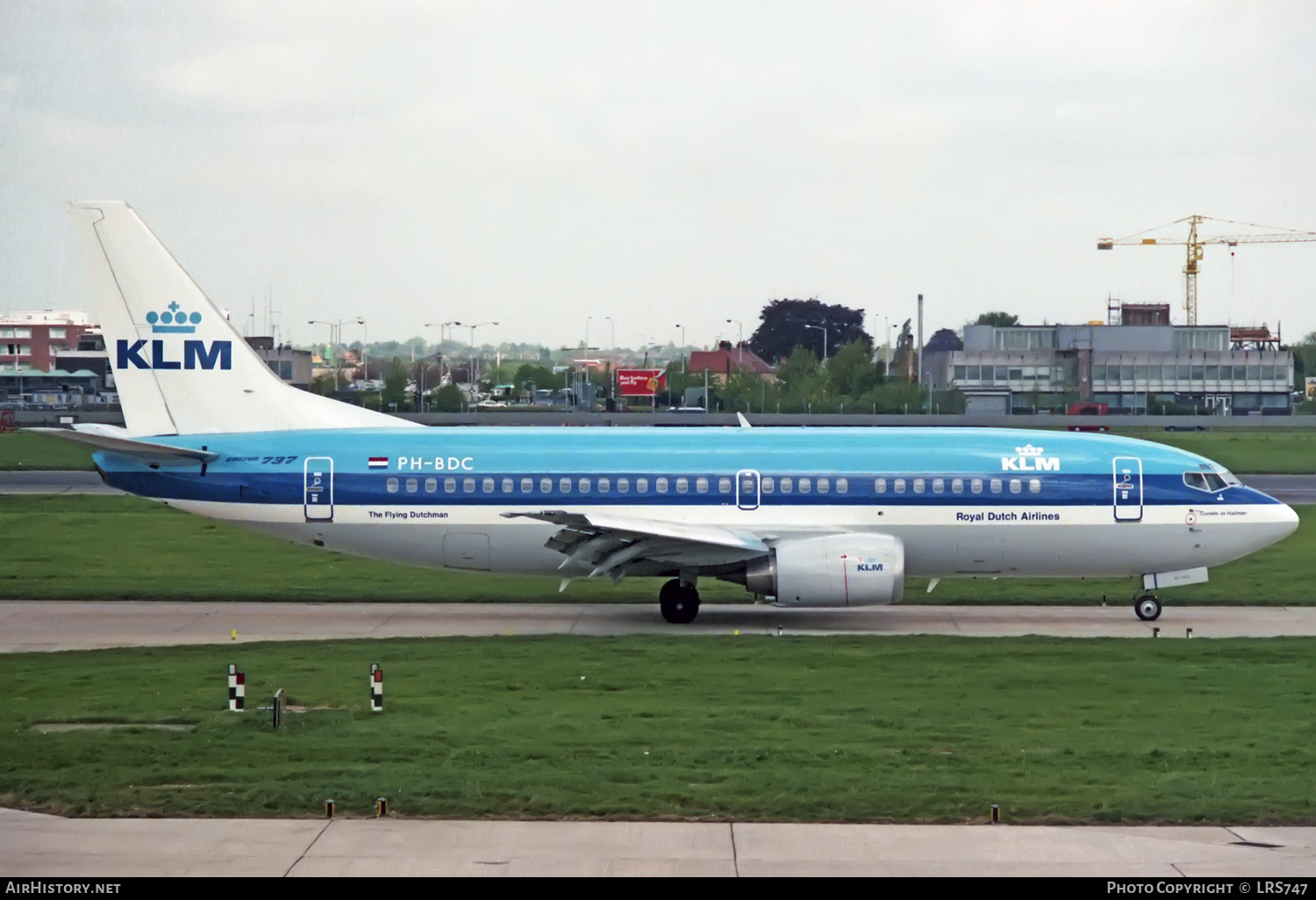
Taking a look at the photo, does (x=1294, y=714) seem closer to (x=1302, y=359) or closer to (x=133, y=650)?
(x=133, y=650)

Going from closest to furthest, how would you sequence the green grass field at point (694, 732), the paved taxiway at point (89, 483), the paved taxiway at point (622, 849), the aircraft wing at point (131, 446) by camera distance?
the paved taxiway at point (622, 849), the green grass field at point (694, 732), the aircraft wing at point (131, 446), the paved taxiway at point (89, 483)

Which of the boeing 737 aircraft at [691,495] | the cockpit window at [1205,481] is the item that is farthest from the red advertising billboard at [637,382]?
the cockpit window at [1205,481]

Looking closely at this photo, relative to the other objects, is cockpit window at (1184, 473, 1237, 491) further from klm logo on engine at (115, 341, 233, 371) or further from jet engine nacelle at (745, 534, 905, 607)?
klm logo on engine at (115, 341, 233, 371)

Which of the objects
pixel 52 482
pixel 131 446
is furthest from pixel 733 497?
pixel 52 482

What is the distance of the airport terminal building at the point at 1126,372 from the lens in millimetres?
133750

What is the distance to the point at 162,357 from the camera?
3288 cm

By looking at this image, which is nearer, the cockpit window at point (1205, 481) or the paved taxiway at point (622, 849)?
the paved taxiway at point (622, 849)

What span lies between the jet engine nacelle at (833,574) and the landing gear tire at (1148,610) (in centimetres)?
535

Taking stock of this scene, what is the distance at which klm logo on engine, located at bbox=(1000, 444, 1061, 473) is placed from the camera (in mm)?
31938

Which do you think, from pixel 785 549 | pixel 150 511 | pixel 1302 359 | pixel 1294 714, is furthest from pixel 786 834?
pixel 1302 359

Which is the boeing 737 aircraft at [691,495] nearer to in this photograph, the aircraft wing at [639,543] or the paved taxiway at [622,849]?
the aircraft wing at [639,543]

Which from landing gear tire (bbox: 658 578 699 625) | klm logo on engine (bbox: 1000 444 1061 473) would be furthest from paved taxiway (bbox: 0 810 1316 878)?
klm logo on engine (bbox: 1000 444 1061 473)

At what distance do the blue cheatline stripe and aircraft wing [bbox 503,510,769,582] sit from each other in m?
0.62

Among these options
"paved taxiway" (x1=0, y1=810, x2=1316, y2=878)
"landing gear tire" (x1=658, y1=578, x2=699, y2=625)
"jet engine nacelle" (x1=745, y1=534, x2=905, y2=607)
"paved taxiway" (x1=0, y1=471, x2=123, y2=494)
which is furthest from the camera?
"paved taxiway" (x1=0, y1=471, x2=123, y2=494)
